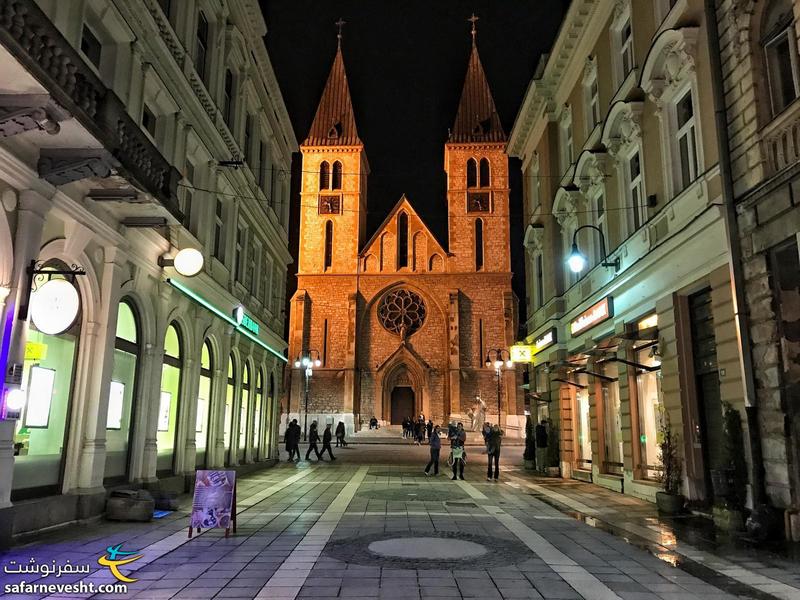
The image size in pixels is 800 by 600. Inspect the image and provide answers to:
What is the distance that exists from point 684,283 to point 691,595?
24.1 feet

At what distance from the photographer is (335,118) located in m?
58.6

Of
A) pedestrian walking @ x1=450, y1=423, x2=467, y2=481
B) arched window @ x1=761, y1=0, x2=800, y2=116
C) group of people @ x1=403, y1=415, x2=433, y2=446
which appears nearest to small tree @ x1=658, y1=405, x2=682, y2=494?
arched window @ x1=761, y1=0, x2=800, y2=116

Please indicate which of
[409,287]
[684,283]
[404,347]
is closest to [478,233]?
[409,287]

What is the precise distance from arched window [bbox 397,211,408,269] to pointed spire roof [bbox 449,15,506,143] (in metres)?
8.76

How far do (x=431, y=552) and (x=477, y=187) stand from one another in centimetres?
5015

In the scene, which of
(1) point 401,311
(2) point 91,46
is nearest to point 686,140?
(2) point 91,46

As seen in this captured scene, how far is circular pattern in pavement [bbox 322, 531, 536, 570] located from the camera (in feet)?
24.7

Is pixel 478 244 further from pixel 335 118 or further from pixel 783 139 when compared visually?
pixel 783 139

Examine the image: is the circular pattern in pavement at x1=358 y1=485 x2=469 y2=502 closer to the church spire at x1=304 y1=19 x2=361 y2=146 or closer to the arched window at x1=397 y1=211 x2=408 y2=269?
the arched window at x1=397 y1=211 x2=408 y2=269

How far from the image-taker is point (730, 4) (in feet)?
34.8

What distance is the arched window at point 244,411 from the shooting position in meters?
21.3

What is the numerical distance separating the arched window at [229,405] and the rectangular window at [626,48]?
1385cm

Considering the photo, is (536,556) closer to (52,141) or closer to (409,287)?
(52,141)

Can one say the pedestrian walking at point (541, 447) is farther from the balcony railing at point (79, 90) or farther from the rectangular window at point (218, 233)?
the balcony railing at point (79, 90)
